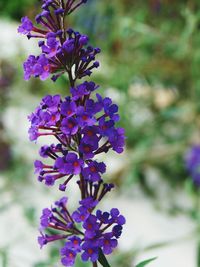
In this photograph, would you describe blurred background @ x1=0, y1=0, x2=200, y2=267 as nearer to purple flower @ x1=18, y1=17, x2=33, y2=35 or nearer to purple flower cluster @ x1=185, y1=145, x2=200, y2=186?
purple flower cluster @ x1=185, y1=145, x2=200, y2=186

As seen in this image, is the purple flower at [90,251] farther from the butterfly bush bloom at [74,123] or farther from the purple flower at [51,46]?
the purple flower at [51,46]

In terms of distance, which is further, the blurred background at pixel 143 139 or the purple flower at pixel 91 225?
the blurred background at pixel 143 139

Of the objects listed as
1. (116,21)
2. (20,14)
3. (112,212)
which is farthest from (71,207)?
(20,14)

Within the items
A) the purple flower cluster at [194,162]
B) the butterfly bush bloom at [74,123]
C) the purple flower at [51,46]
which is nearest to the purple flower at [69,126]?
the butterfly bush bloom at [74,123]

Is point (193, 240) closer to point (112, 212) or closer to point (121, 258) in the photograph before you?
point (121, 258)

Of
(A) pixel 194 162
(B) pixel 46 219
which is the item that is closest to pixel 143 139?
(A) pixel 194 162

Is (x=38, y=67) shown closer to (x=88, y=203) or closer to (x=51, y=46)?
(x=51, y=46)
